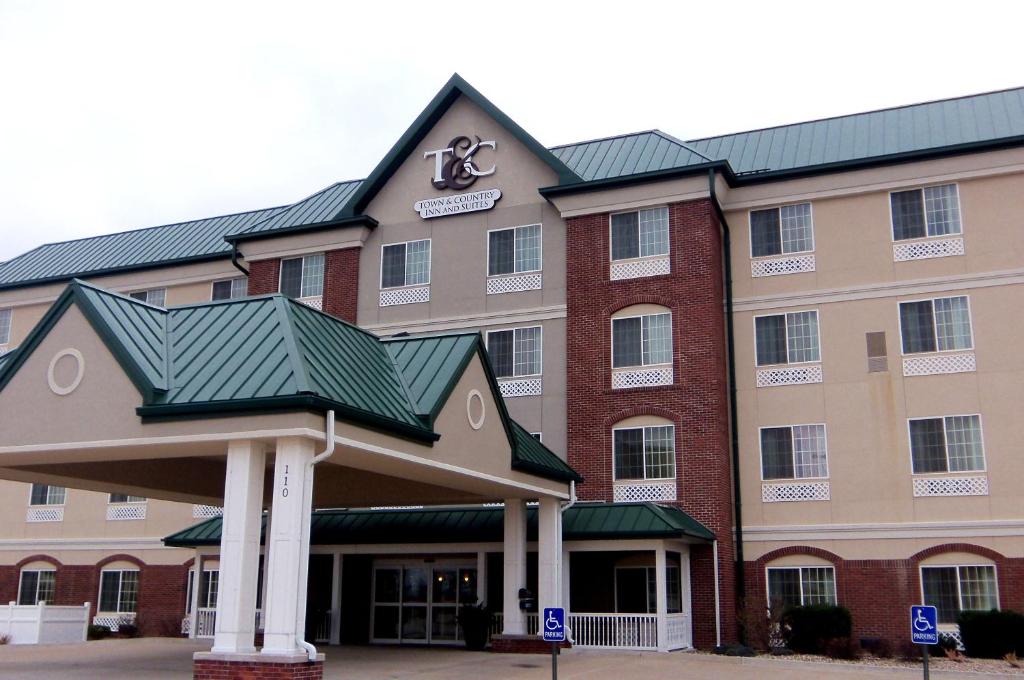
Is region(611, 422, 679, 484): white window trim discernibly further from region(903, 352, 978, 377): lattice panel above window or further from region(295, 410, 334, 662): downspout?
region(295, 410, 334, 662): downspout

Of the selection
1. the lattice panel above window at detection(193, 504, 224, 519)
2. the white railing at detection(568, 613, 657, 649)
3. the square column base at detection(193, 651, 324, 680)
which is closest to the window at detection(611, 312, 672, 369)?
the white railing at detection(568, 613, 657, 649)

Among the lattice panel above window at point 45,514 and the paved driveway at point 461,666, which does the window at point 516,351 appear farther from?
the lattice panel above window at point 45,514

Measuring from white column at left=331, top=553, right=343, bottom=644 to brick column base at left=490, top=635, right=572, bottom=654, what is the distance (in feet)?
17.4

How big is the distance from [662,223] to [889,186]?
20.1 ft

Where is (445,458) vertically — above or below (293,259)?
below

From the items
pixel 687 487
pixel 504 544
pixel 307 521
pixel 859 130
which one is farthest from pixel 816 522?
pixel 307 521

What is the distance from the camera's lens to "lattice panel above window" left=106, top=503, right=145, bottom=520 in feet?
115

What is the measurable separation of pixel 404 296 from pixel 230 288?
767 cm

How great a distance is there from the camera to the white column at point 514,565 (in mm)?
24156

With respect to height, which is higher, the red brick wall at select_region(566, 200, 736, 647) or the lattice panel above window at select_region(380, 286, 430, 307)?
the lattice panel above window at select_region(380, 286, 430, 307)

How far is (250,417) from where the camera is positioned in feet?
52.7

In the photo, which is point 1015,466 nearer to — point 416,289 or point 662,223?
point 662,223

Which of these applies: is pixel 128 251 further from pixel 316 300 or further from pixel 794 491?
pixel 794 491

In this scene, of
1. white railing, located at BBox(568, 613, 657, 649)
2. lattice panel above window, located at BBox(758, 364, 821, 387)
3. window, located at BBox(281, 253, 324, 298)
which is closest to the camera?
white railing, located at BBox(568, 613, 657, 649)
